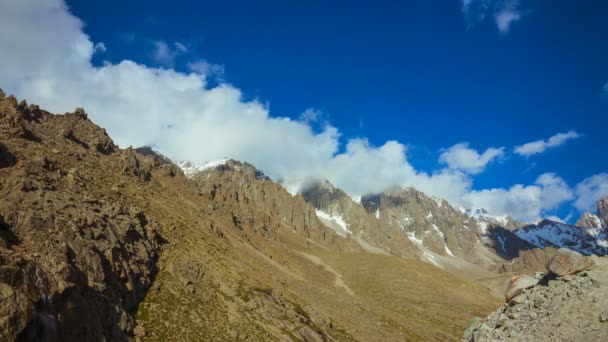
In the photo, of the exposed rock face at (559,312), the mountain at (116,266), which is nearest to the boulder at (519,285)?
the exposed rock face at (559,312)

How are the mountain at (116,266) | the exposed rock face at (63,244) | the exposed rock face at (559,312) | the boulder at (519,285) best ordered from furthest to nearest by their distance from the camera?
the boulder at (519,285), the mountain at (116,266), the exposed rock face at (559,312), the exposed rock face at (63,244)

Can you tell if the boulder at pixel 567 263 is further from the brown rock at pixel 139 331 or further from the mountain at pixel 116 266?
the brown rock at pixel 139 331

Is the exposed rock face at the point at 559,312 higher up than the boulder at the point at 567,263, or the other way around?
the boulder at the point at 567,263

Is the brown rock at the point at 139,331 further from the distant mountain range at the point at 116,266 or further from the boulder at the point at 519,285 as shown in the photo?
the boulder at the point at 519,285

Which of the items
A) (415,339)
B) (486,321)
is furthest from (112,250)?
(415,339)

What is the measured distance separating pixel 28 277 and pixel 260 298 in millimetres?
55482

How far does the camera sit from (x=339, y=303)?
114 meters

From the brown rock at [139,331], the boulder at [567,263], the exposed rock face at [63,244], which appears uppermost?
the boulder at [567,263]

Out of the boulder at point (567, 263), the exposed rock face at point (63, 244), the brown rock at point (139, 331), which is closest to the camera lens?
the exposed rock face at point (63, 244)

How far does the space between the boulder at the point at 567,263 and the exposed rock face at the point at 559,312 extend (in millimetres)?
577

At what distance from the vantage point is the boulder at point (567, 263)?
31.6 metres

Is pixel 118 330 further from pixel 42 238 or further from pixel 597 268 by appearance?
pixel 597 268

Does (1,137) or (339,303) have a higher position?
(1,137)

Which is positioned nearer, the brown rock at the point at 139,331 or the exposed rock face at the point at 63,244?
the exposed rock face at the point at 63,244
